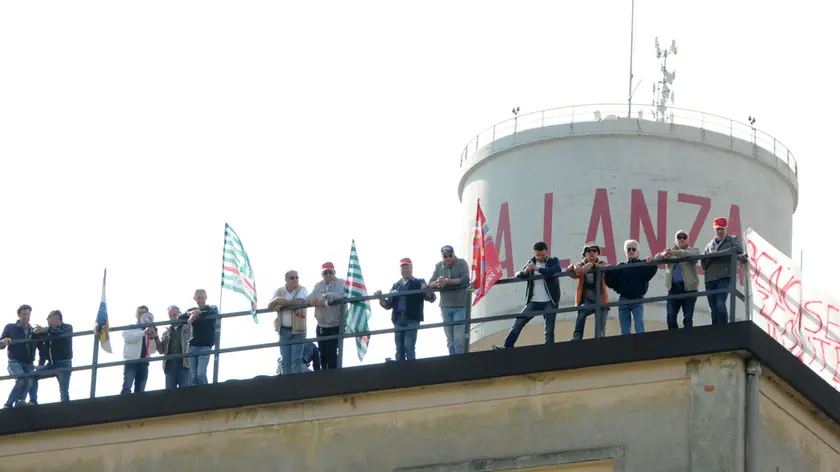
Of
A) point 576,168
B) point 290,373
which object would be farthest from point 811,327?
point 576,168

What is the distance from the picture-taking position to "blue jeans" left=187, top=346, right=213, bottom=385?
94.6 feet

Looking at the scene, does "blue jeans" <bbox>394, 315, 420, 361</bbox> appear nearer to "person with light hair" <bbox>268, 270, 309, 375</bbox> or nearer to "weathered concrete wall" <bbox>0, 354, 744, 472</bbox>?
"weathered concrete wall" <bbox>0, 354, 744, 472</bbox>

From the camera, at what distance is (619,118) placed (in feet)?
117

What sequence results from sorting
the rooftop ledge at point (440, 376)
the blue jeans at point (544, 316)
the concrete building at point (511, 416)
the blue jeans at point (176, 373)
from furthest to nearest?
the blue jeans at point (176, 373) < the blue jeans at point (544, 316) < the rooftop ledge at point (440, 376) < the concrete building at point (511, 416)

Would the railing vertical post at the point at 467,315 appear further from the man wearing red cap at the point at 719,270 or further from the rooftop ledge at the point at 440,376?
the man wearing red cap at the point at 719,270

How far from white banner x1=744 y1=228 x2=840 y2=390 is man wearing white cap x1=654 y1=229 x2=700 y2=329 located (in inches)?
28.3

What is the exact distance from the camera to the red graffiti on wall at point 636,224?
113 ft

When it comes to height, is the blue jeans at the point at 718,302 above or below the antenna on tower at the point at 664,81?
below

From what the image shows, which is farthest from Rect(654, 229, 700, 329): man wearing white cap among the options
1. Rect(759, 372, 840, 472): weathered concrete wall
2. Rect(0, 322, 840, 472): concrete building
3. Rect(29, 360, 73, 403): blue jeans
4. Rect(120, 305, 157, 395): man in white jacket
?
Rect(29, 360, 73, 403): blue jeans

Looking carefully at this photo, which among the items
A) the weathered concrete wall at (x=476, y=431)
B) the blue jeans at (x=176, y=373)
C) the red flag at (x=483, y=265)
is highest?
the red flag at (x=483, y=265)

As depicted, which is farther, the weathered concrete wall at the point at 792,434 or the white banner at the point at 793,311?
the white banner at the point at 793,311

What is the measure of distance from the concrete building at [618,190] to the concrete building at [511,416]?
7356mm

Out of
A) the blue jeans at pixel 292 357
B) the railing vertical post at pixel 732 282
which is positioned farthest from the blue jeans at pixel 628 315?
the blue jeans at pixel 292 357

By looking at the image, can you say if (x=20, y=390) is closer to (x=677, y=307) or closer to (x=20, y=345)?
(x=20, y=345)
